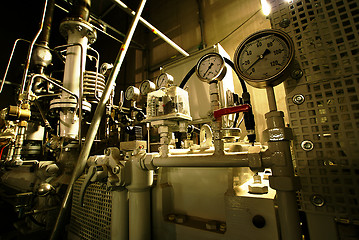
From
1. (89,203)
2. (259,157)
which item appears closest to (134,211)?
(89,203)

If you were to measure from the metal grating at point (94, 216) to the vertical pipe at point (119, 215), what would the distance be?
0.09 meters

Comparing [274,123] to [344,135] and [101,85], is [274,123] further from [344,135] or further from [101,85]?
[101,85]

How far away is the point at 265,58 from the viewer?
0.64 meters

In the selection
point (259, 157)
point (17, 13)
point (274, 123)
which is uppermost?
point (17, 13)

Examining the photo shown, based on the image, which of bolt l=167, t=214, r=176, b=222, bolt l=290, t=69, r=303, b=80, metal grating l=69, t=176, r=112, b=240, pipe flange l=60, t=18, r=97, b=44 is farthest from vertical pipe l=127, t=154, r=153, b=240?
pipe flange l=60, t=18, r=97, b=44

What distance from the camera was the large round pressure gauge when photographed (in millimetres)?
575

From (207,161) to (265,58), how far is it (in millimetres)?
493

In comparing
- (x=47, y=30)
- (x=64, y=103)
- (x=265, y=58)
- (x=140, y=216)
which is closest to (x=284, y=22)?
(x=265, y=58)

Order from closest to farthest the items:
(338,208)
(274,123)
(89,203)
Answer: (338,208), (274,123), (89,203)

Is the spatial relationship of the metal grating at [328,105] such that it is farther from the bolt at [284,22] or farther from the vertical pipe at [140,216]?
the vertical pipe at [140,216]

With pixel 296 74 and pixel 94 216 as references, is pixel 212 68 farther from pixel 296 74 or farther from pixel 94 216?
pixel 94 216

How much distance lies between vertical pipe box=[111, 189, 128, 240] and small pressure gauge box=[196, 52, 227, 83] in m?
0.83

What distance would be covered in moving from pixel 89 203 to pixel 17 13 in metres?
4.20

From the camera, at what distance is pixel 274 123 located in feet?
1.91
